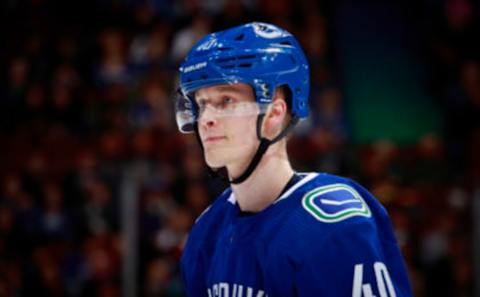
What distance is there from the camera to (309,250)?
6.20 feet

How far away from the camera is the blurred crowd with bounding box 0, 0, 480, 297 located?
5.66 meters

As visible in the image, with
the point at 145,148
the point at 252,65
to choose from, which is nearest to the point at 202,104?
the point at 252,65

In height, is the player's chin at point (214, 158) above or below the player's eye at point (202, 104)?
below

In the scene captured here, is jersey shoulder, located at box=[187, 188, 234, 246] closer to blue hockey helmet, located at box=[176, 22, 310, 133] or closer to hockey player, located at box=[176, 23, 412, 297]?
hockey player, located at box=[176, 23, 412, 297]

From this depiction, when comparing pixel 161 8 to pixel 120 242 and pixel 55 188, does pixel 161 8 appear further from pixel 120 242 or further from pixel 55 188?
pixel 120 242

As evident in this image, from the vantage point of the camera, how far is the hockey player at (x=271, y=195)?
1.88 meters

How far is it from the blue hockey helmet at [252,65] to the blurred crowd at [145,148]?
3444mm

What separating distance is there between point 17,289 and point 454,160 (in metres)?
3.76

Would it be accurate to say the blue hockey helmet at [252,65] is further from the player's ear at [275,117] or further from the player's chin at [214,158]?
the player's chin at [214,158]

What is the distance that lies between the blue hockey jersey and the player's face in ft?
0.57

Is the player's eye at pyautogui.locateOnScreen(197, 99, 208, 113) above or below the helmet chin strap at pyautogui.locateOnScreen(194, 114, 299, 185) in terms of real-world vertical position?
above

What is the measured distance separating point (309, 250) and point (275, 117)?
40 cm

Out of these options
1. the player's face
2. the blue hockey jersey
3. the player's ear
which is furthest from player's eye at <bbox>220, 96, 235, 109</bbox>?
the blue hockey jersey

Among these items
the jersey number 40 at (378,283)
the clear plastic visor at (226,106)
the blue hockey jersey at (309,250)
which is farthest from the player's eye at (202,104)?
the jersey number 40 at (378,283)
